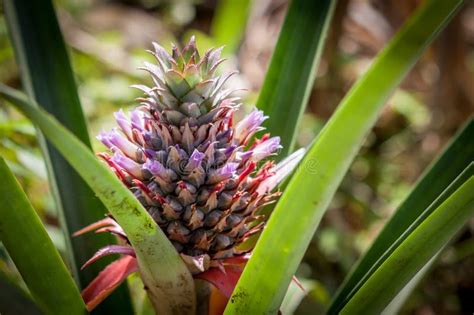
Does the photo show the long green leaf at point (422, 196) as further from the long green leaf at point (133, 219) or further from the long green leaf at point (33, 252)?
the long green leaf at point (33, 252)

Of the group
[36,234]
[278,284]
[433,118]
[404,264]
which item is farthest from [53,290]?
[433,118]

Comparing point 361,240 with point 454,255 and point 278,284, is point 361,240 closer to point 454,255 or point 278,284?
point 454,255

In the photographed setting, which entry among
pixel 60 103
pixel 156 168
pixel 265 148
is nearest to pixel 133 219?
pixel 156 168

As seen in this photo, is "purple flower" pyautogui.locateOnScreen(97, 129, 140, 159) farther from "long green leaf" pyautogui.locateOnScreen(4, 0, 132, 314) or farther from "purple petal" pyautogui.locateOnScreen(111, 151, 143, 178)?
"long green leaf" pyautogui.locateOnScreen(4, 0, 132, 314)

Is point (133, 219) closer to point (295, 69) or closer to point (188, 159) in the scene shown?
point (188, 159)

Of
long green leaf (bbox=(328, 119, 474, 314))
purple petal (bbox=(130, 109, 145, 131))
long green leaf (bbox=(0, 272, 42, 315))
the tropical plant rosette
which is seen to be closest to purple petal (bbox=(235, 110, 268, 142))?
the tropical plant rosette

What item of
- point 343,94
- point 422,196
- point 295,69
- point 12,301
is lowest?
point 12,301
